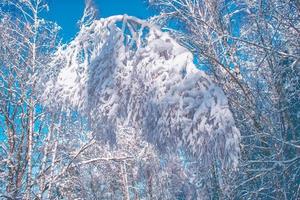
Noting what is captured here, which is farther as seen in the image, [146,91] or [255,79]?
[255,79]

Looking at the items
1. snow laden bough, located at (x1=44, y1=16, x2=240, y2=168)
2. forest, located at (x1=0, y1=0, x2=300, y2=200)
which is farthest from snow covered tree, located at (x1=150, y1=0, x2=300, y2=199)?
snow laden bough, located at (x1=44, y1=16, x2=240, y2=168)

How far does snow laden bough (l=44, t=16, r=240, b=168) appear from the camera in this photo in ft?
11.1

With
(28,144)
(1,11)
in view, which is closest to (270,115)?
(28,144)

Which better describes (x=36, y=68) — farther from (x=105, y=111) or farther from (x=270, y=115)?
(x=270, y=115)

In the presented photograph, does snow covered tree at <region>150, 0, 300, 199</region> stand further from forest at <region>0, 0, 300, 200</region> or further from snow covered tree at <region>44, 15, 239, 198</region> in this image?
snow covered tree at <region>44, 15, 239, 198</region>

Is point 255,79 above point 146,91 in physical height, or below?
above

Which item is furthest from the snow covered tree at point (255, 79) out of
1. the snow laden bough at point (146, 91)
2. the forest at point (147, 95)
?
the snow laden bough at point (146, 91)

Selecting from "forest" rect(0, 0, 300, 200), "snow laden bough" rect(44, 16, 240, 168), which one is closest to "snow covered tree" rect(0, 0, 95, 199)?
"forest" rect(0, 0, 300, 200)

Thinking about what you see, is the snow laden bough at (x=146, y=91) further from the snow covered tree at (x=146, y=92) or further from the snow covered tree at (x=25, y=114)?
the snow covered tree at (x=25, y=114)

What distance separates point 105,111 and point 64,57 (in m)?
1.38

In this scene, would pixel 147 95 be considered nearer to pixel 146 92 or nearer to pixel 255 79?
pixel 146 92

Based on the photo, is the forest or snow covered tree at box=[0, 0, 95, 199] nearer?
the forest

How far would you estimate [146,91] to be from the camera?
12.6 feet

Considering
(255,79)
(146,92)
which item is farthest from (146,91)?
(255,79)
